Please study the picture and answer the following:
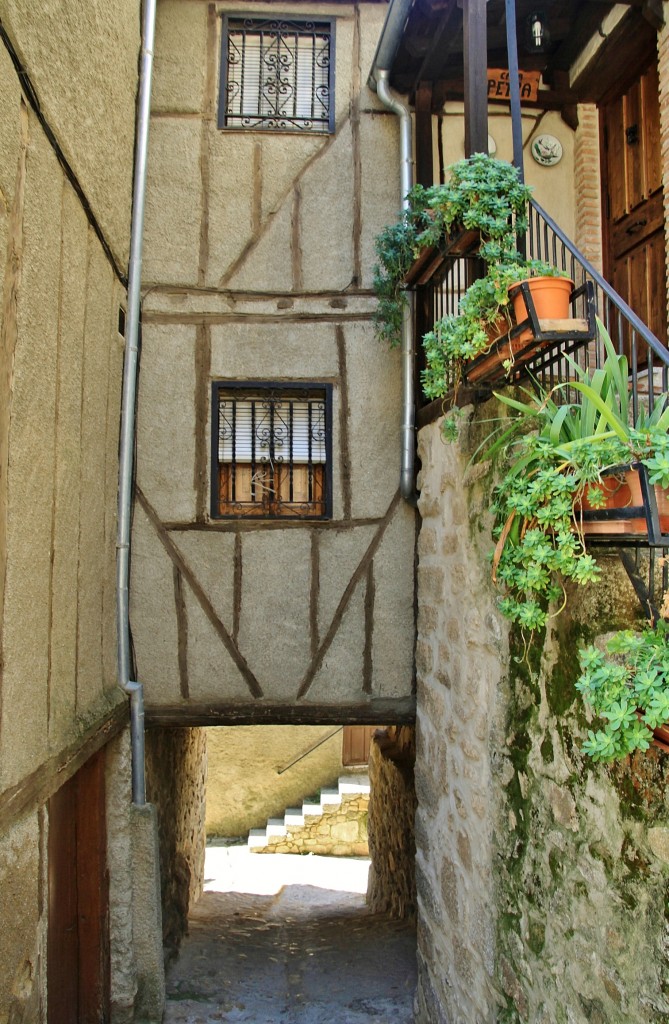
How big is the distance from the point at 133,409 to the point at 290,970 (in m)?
4.02

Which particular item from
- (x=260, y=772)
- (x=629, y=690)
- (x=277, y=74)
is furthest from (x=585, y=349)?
(x=260, y=772)

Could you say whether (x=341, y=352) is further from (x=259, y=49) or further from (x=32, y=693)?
(x=32, y=693)

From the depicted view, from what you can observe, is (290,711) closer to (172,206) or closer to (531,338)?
(531,338)

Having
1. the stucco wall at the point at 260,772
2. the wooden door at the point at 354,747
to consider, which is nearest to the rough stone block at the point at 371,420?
the stucco wall at the point at 260,772

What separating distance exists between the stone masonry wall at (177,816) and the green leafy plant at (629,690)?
11.8 ft

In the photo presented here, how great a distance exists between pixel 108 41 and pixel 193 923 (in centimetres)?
620

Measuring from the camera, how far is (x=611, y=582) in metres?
2.54

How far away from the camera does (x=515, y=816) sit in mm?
3053

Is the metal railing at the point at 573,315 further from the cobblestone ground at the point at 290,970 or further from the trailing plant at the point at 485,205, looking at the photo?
the cobblestone ground at the point at 290,970

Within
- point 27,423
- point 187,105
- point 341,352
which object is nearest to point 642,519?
point 27,423

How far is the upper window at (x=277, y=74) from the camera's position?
16.5 feet

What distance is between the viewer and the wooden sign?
17.1 feet

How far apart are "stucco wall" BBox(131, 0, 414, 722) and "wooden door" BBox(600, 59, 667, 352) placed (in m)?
1.75

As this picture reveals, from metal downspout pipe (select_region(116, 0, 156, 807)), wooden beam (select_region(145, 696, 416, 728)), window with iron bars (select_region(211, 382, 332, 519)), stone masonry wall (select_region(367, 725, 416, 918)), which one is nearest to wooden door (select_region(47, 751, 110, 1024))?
metal downspout pipe (select_region(116, 0, 156, 807))
